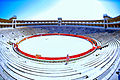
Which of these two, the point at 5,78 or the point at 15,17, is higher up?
the point at 15,17

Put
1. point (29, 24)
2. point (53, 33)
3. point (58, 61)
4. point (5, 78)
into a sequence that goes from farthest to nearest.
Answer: point (29, 24) < point (53, 33) < point (58, 61) < point (5, 78)

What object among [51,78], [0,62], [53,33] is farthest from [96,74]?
[53,33]

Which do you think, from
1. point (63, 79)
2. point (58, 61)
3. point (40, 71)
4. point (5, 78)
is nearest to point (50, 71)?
point (40, 71)

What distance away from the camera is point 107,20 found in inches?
1240

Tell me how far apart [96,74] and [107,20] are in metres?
28.8

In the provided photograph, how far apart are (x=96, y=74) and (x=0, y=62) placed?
39.7ft

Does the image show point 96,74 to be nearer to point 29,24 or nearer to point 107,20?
point 107,20

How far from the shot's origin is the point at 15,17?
38938mm

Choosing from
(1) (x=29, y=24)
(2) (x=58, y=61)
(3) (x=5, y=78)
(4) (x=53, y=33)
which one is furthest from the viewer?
(1) (x=29, y=24)

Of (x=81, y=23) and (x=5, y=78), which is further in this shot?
(x=81, y=23)

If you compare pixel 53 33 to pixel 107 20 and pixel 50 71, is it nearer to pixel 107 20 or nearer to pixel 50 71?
pixel 107 20

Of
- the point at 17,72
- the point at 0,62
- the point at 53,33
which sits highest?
the point at 53,33

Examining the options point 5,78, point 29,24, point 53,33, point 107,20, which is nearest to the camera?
point 5,78

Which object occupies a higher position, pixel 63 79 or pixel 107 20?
pixel 107 20
